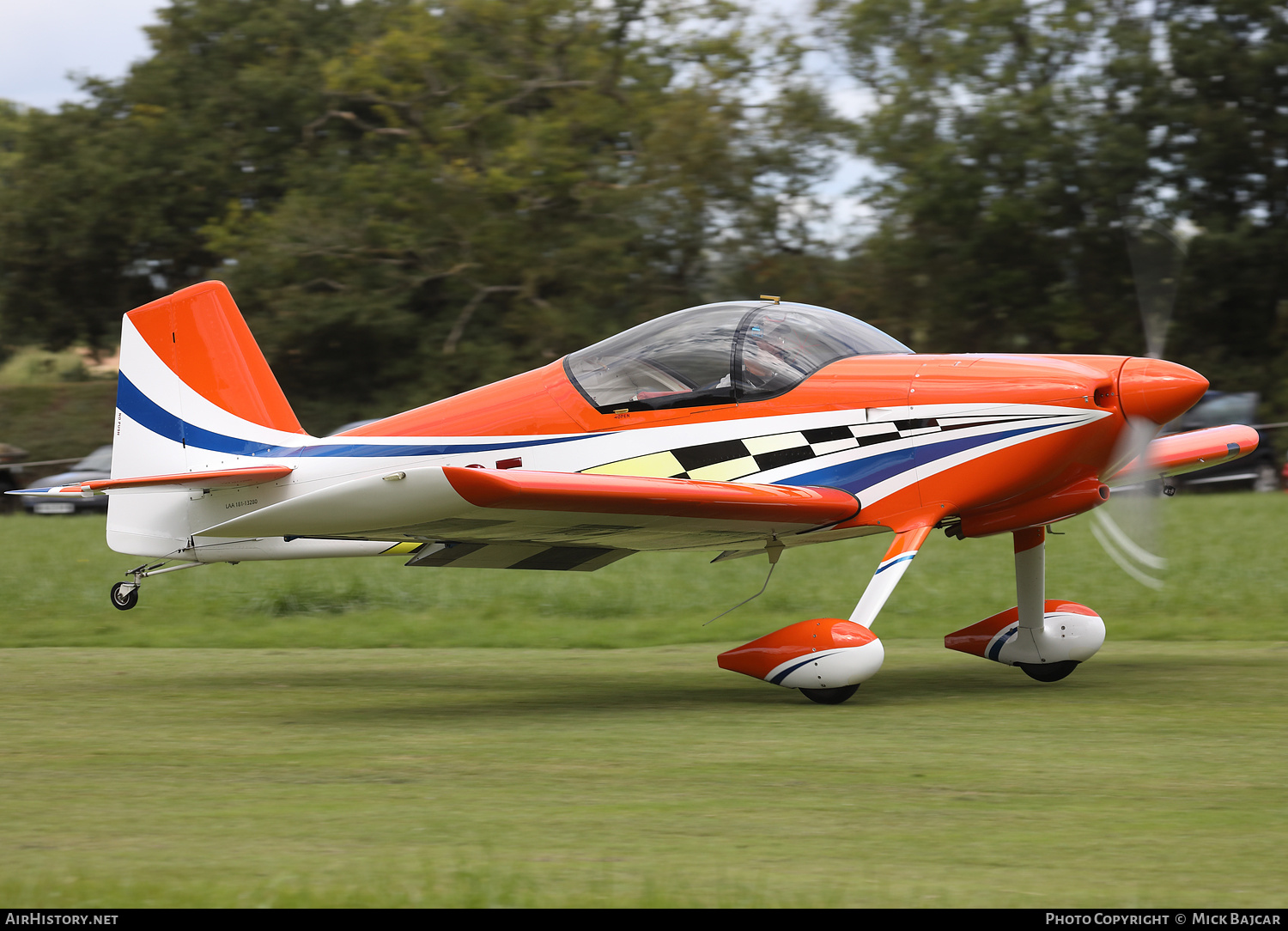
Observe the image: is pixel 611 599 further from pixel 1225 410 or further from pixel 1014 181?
pixel 1014 181

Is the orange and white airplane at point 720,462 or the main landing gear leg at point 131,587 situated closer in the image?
the orange and white airplane at point 720,462

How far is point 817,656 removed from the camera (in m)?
7.18

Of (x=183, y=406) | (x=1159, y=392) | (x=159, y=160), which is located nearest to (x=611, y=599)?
(x=183, y=406)

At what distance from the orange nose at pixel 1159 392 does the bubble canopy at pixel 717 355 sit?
1.50m

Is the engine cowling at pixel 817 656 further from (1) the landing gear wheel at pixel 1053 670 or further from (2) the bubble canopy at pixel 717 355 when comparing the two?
(1) the landing gear wheel at pixel 1053 670

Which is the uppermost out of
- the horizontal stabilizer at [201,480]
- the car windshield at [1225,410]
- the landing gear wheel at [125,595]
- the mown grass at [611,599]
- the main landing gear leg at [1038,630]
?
the horizontal stabilizer at [201,480]

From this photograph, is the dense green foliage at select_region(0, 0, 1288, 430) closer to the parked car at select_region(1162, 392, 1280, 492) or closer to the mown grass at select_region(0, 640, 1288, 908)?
the parked car at select_region(1162, 392, 1280, 492)

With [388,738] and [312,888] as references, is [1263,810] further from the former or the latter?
[388,738]

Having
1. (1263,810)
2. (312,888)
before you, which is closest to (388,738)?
(312,888)

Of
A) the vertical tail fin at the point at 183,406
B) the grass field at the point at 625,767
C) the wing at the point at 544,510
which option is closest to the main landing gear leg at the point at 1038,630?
the grass field at the point at 625,767

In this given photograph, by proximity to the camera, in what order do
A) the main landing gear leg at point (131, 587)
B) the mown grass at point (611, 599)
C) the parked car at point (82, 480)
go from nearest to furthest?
1. the main landing gear leg at point (131, 587)
2. the mown grass at point (611, 599)
3. the parked car at point (82, 480)

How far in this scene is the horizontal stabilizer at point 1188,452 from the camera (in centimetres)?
816

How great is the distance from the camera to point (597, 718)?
7070 millimetres
